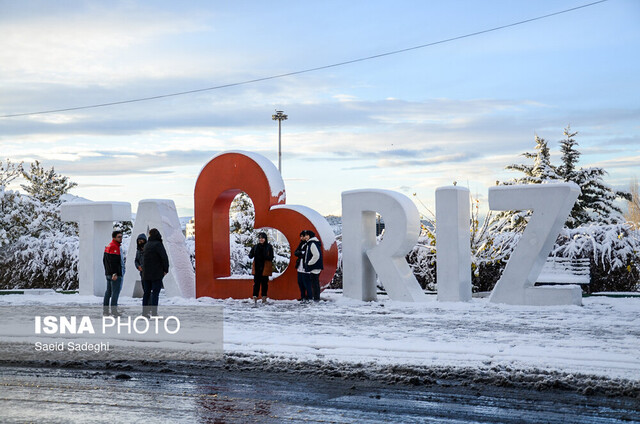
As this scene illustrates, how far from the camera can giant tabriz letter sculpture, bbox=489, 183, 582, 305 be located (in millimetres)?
15172

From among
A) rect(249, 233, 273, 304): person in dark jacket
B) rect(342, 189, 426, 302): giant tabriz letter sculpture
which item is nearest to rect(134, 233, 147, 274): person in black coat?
rect(249, 233, 273, 304): person in dark jacket

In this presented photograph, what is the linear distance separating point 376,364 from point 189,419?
10.0 feet

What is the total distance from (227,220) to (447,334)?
8.78 metres

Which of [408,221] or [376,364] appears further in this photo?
[408,221]

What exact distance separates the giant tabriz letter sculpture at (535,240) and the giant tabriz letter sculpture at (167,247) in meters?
7.50

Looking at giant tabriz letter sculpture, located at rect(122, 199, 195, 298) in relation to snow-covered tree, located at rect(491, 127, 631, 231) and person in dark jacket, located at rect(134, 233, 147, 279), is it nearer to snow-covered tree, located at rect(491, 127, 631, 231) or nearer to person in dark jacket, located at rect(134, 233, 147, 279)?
person in dark jacket, located at rect(134, 233, 147, 279)

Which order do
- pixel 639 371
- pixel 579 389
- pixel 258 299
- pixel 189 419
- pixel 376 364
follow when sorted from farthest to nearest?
pixel 258 299
pixel 376 364
pixel 639 371
pixel 579 389
pixel 189 419

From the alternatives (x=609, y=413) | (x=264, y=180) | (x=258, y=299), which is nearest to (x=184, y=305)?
(x=258, y=299)

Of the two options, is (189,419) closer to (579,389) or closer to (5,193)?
(579,389)

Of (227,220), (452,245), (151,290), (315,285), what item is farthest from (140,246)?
(452,245)

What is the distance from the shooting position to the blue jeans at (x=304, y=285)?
16656 millimetres

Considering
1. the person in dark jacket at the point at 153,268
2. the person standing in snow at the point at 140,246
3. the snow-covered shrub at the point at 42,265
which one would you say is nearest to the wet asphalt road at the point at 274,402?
the person in dark jacket at the point at 153,268

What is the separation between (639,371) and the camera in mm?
8234

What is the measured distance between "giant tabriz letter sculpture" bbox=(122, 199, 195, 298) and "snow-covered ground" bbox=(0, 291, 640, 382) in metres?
2.50
